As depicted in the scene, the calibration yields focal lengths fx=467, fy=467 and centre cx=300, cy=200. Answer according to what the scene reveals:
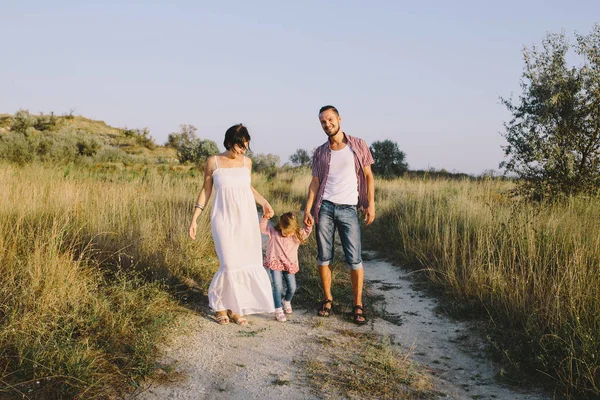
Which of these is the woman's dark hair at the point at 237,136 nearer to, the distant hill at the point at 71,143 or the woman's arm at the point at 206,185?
the woman's arm at the point at 206,185

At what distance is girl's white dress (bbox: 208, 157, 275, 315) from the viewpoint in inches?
195

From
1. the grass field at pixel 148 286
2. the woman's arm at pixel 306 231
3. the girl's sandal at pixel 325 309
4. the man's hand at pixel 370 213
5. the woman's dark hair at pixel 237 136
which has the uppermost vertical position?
the woman's dark hair at pixel 237 136

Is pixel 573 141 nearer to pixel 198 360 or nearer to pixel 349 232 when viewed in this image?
pixel 349 232

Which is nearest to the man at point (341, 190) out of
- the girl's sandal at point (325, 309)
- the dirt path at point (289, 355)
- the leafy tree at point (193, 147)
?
the girl's sandal at point (325, 309)

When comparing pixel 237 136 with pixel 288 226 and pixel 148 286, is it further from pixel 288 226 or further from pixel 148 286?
pixel 148 286

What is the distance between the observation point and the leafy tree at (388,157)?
28.2 metres

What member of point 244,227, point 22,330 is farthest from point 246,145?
point 22,330

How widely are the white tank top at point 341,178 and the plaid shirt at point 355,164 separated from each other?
0.16ft

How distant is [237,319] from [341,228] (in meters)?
1.53

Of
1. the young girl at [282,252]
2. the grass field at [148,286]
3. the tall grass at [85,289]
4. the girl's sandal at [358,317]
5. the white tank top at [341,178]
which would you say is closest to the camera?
the tall grass at [85,289]

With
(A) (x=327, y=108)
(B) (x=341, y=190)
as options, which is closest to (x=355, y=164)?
(B) (x=341, y=190)

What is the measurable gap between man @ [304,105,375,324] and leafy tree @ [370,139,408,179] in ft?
75.5

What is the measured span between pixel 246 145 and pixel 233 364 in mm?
2224

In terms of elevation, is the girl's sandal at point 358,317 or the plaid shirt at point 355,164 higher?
the plaid shirt at point 355,164
